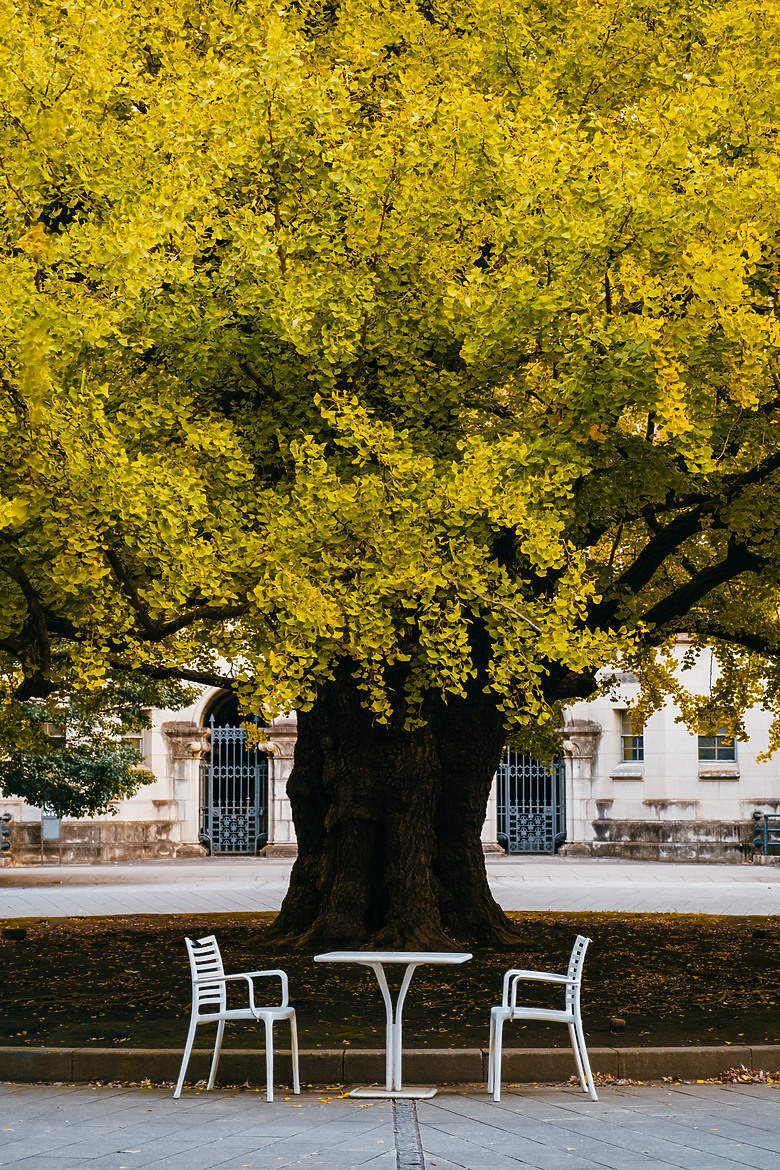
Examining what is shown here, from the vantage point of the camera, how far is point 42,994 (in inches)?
425

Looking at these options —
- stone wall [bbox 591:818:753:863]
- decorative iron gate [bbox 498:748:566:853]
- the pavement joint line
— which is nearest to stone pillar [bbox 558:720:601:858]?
decorative iron gate [bbox 498:748:566:853]

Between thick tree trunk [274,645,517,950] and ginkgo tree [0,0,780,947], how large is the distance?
2.92 metres

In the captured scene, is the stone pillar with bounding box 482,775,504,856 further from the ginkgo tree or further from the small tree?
the ginkgo tree

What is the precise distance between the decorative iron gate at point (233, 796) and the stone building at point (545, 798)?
0.04 metres

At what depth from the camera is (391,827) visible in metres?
13.2

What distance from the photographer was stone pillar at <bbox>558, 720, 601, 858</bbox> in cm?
3139

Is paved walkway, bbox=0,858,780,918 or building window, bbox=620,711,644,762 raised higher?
building window, bbox=620,711,644,762

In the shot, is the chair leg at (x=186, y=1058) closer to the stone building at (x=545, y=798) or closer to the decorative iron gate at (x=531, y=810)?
the stone building at (x=545, y=798)

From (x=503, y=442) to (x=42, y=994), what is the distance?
6.04m

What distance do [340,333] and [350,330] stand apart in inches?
4.6

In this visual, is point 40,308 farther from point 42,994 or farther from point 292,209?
point 42,994

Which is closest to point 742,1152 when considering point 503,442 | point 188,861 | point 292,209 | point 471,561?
point 471,561

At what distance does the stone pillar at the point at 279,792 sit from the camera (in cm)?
3036

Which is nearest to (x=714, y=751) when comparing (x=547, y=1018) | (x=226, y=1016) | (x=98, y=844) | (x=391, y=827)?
(x=98, y=844)
